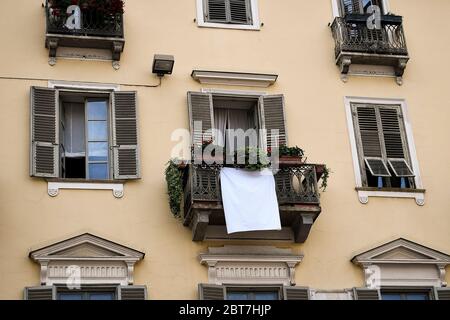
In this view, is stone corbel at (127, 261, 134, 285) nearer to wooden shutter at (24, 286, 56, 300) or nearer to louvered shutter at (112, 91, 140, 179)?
wooden shutter at (24, 286, 56, 300)

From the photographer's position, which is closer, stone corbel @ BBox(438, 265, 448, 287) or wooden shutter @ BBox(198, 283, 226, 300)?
wooden shutter @ BBox(198, 283, 226, 300)

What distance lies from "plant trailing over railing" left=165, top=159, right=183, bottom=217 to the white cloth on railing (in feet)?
2.59

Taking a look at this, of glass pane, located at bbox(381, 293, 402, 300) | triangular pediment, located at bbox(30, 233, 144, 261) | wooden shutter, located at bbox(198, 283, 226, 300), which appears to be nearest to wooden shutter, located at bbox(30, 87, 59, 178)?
triangular pediment, located at bbox(30, 233, 144, 261)

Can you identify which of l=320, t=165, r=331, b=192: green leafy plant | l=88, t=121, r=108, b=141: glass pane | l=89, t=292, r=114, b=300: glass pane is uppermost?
l=88, t=121, r=108, b=141: glass pane

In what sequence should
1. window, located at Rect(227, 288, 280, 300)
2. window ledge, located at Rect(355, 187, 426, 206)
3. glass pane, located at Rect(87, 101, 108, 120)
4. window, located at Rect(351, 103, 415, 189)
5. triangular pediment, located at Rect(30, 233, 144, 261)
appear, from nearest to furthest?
triangular pediment, located at Rect(30, 233, 144, 261) → window, located at Rect(227, 288, 280, 300) → window ledge, located at Rect(355, 187, 426, 206) → glass pane, located at Rect(87, 101, 108, 120) → window, located at Rect(351, 103, 415, 189)

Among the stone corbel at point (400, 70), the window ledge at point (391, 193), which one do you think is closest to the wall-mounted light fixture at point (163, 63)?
the window ledge at point (391, 193)

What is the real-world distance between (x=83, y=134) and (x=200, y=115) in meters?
2.28

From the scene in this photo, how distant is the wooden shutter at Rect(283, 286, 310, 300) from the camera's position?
1758cm

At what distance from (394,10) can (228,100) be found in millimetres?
4446

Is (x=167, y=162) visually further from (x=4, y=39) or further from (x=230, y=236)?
(x=4, y=39)

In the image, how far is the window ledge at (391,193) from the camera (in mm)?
18969

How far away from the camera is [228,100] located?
19.8m

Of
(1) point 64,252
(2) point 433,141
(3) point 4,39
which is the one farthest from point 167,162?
(2) point 433,141

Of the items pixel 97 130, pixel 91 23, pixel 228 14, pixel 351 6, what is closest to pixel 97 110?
pixel 97 130
